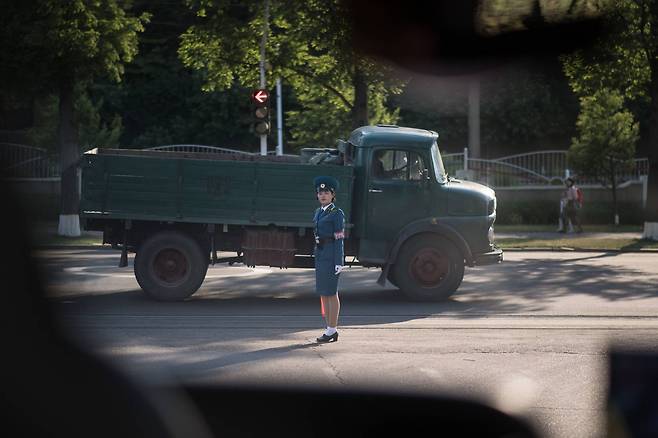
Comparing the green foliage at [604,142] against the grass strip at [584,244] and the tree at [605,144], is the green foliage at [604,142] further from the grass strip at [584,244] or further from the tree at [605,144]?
the grass strip at [584,244]

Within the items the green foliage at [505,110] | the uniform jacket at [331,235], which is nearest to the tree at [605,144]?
the green foliage at [505,110]

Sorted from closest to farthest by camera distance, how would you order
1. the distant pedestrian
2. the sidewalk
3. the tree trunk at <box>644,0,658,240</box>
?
the tree trunk at <box>644,0,658,240</box>, the sidewalk, the distant pedestrian

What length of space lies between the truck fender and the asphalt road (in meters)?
0.58

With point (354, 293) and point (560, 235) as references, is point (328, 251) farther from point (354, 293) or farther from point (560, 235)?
point (560, 235)

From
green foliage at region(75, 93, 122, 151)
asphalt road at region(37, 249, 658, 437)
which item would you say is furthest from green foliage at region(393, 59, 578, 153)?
asphalt road at region(37, 249, 658, 437)

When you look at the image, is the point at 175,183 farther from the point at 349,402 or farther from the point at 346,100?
the point at 346,100

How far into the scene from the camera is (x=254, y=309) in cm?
1294

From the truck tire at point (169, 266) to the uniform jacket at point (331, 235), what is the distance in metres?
3.58

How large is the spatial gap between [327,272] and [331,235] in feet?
1.24

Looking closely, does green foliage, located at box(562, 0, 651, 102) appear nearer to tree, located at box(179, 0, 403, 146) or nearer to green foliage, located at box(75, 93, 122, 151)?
tree, located at box(179, 0, 403, 146)

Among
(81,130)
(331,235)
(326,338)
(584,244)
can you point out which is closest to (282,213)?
(331,235)

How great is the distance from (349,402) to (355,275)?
1430 cm

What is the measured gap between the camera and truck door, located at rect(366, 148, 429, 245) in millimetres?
14023

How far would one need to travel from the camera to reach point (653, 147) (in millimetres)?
26625
